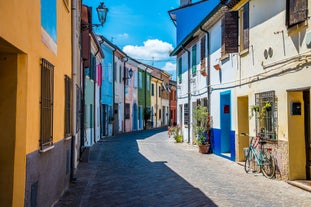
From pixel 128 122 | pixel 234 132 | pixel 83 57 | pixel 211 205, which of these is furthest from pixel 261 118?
→ pixel 128 122

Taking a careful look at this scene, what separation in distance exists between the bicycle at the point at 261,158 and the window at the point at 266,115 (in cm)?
29

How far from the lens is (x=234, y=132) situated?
48.3 ft

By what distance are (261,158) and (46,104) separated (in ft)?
22.4

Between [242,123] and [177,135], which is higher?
[242,123]

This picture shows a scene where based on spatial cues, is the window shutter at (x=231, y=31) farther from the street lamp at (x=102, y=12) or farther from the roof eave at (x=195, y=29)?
the street lamp at (x=102, y=12)

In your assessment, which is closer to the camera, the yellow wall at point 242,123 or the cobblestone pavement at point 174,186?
the cobblestone pavement at point 174,186

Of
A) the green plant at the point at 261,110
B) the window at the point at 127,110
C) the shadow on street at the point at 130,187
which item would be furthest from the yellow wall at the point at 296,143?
the window at the point at 127,110

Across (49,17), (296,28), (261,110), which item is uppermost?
(296,28)

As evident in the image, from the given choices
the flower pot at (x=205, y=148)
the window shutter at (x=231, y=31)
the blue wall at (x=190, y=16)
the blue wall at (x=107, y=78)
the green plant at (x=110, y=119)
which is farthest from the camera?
the green plant at (x=110, y=119)

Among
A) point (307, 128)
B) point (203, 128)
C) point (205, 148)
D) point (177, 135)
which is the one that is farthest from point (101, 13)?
point (177, 135)

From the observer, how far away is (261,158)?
37.7 ft

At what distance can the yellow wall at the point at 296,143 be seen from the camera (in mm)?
10078

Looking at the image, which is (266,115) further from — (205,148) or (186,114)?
(186,114)

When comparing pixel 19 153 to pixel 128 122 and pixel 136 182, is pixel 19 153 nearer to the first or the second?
pixel 136 182
